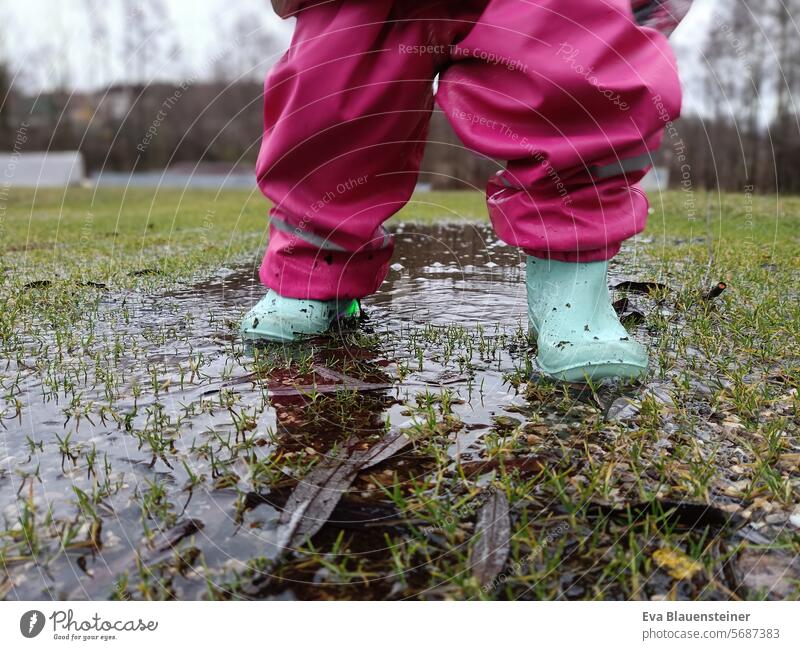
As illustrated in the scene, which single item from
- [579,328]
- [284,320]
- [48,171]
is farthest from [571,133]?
[48,171]

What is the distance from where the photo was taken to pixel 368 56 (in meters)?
1.53

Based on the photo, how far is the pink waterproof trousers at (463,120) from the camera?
1282 millimetres

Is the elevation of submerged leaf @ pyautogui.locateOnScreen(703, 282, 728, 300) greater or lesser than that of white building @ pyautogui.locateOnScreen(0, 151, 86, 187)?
lesser

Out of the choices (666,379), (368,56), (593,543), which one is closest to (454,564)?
(593,543)

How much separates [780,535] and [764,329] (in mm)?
965

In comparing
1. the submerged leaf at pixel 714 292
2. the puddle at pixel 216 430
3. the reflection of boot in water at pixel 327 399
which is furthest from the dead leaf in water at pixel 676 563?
the submerged leaf at pixel 714 292

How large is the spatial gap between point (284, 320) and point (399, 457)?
0.70m

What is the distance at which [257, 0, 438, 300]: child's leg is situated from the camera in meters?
1.52

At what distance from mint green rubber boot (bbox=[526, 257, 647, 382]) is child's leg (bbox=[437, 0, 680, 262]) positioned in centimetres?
4

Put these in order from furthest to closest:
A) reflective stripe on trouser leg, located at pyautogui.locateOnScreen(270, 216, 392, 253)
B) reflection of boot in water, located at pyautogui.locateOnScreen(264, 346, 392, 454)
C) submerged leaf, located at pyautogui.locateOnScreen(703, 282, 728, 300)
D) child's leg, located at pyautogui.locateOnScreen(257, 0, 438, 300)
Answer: submerged leaf, located at pyautogui.locateOnScreen(703, 282, 728, 300), reflective stripe on trouser leg, located at pyautogui.locateOnScreen(270, 216, 392, 253), child's leg, located at pyautogui.locateOnScreen(257, 0, 438, 300), reflection of boot in water, located at pyautogui.locateOnScreen(264, 346, 392, 454)

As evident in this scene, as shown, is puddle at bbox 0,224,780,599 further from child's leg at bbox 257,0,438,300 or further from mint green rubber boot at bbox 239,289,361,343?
child's leg at bbox 257,0,438,300

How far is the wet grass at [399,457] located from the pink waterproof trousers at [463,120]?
0.29 meters

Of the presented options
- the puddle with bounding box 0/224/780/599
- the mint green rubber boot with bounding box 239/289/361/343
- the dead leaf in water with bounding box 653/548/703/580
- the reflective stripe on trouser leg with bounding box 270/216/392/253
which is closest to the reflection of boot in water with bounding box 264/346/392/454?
the puddle with bounding box 0/224/780/599
